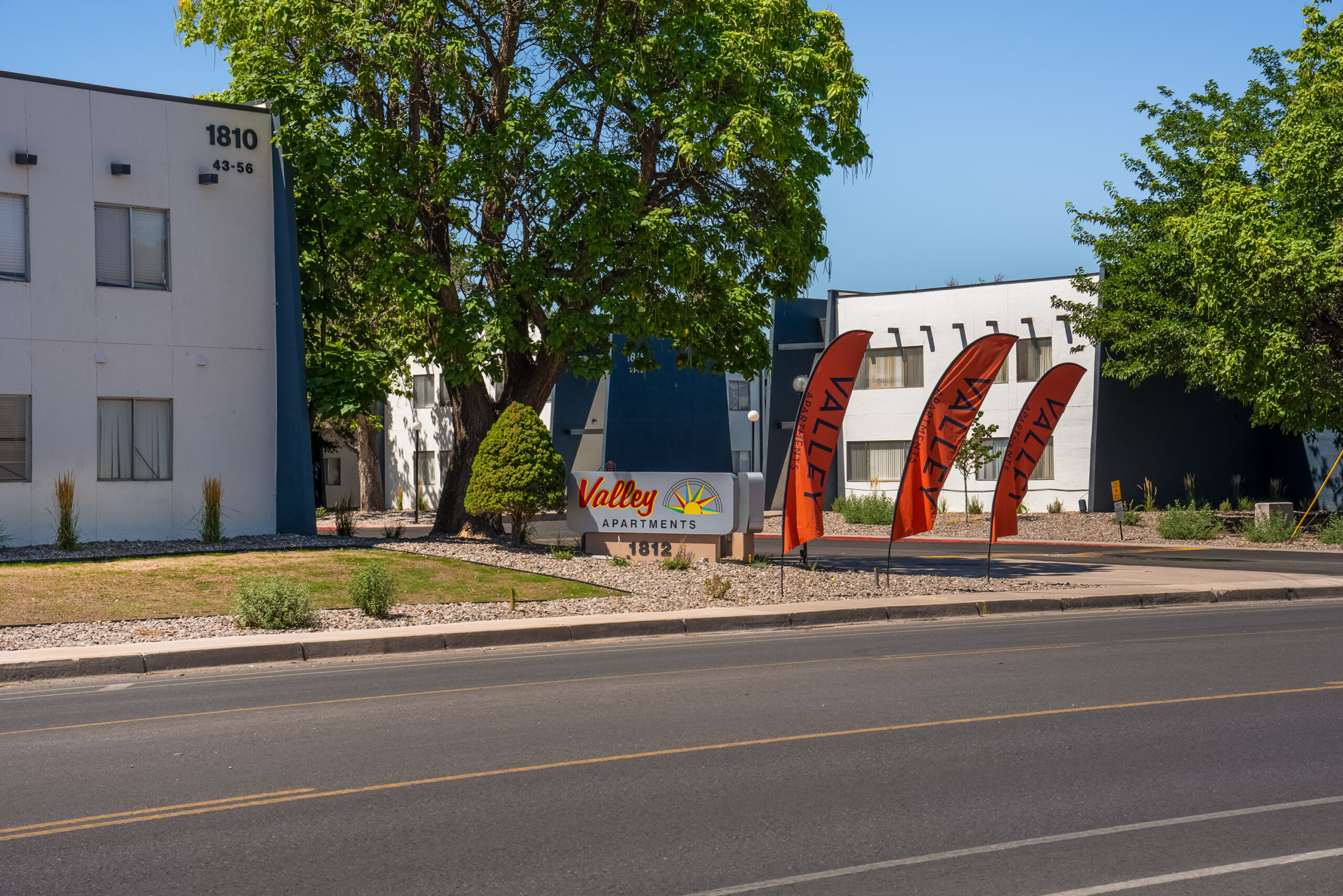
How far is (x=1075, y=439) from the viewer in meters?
39.1

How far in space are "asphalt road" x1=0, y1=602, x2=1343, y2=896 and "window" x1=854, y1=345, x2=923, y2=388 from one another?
101 feet

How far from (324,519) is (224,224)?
778 inches

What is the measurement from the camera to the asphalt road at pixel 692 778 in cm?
526

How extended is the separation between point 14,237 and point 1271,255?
79.7 ft

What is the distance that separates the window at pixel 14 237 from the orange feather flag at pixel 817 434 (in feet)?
43.2

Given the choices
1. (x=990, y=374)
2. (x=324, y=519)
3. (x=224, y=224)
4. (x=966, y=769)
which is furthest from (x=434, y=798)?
(x=324, y=519)

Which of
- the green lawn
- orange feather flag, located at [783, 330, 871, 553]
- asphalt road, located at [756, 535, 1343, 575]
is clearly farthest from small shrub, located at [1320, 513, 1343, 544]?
the green lawn

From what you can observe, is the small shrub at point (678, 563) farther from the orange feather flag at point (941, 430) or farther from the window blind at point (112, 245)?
the window blind at point (112, 245)

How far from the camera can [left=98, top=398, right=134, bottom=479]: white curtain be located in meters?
20.8

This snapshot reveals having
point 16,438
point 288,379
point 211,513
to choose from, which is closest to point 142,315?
point 288,379

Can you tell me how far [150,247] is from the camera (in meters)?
21.2

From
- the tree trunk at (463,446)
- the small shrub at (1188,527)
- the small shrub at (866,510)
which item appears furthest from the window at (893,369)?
the tree trunk at (463,446)

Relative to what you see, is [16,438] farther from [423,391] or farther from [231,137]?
[423,391]

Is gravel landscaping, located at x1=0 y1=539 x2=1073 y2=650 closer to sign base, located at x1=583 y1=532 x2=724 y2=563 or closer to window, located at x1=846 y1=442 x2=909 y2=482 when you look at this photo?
sign base, located at x1=583 y1=532 x2=724 y2=563
